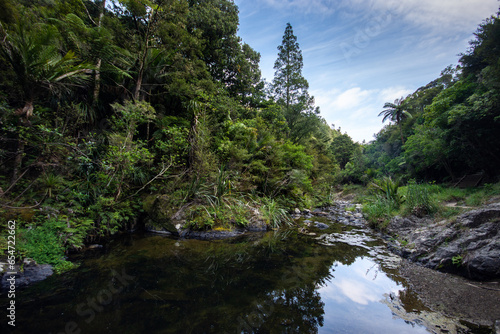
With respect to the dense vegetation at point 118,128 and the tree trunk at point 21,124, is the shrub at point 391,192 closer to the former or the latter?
the dense vegetation at point 118,128

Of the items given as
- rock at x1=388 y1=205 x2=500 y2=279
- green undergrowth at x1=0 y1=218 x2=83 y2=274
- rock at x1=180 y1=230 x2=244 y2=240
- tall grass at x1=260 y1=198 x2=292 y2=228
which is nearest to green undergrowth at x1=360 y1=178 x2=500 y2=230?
rock at x1=388 y1=205 x2=500 y2=279

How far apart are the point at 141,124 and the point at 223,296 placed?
6.85 metres

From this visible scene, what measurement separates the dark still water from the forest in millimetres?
962

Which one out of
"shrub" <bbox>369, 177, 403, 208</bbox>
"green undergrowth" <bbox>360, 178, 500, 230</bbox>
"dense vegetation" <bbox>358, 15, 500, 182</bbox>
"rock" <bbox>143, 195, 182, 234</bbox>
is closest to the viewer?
"rock" <bbox>143, 195, 182, 234</bbox>

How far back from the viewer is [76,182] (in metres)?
4.06

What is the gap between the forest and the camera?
11.4 feet

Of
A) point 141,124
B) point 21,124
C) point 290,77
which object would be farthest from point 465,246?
point 290,77

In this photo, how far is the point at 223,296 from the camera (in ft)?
7.33

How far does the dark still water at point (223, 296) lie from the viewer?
68.9 inches

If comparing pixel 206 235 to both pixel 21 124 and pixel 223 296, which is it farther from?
pixel 21 124

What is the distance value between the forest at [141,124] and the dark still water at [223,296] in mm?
962

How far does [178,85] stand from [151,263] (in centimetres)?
596

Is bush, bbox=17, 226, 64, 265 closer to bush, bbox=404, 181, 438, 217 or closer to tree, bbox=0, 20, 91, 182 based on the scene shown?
tree, bbox=0, 20, 91, 182

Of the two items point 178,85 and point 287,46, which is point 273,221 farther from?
point 287,46
